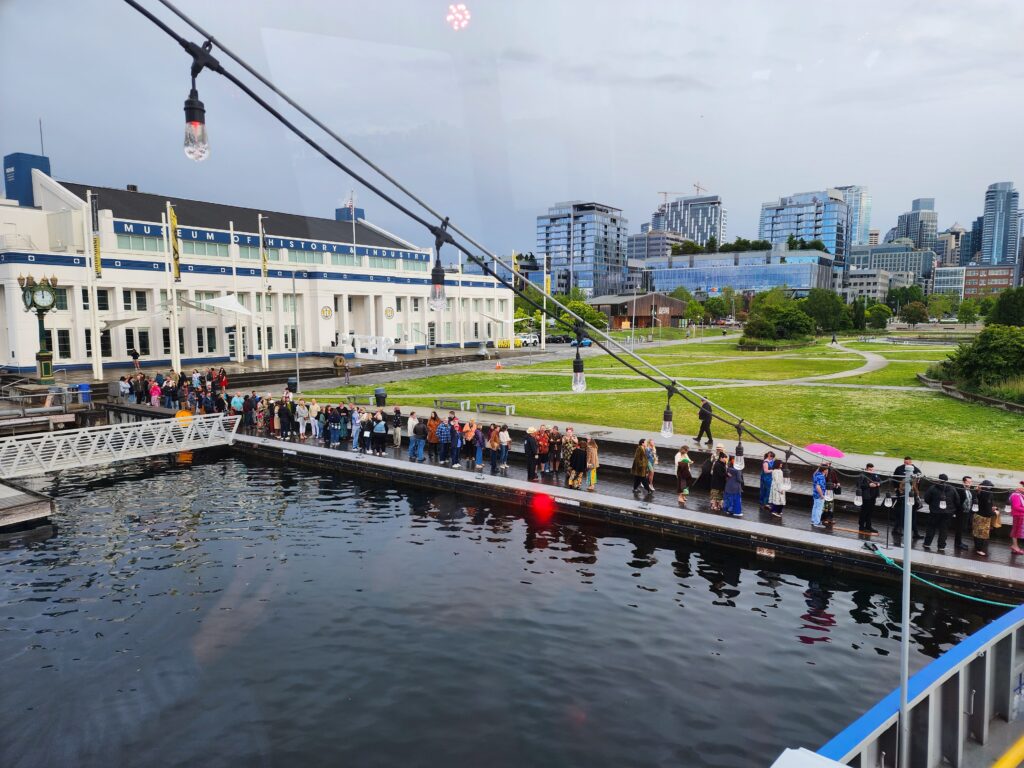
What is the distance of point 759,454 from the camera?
822 inches

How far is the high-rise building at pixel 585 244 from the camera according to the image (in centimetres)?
14000

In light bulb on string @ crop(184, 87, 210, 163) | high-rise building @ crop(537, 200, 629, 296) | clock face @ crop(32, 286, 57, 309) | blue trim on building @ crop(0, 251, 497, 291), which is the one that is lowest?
clock face @ crop(32, 286, 57, 309)

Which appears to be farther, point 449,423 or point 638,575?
point 449,423

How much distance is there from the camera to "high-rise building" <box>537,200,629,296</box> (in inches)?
5512

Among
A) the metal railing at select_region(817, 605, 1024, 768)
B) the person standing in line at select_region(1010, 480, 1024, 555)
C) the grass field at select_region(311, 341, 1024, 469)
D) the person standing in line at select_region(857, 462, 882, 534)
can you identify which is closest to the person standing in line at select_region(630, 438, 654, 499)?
the person standing in line at select_region(857, 462, 882, 534)

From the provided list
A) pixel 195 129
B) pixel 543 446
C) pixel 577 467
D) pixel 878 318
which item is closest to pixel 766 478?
pixel 577 467

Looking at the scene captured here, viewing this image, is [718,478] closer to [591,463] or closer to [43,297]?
[591,463]

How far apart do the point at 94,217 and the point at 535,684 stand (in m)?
48.6

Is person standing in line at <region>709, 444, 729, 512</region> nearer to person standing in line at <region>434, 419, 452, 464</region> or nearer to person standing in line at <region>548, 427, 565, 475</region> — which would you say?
person standing in line at <region>548, 427, 565, 475</region>

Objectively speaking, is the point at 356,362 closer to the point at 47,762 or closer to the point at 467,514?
the point at 467,514

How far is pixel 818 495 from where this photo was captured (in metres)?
15.5

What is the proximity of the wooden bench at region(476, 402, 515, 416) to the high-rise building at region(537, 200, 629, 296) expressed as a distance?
3913 inches

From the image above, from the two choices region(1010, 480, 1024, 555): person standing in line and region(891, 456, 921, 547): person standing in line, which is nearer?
region(1010, 480, 1024, 555): person standing in line

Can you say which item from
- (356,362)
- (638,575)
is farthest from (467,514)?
(356,362)
